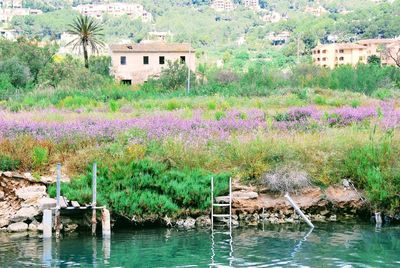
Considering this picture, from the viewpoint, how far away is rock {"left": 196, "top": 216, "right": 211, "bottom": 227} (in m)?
22.2

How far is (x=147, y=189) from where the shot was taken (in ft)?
73.4

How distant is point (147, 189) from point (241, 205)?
2899mm

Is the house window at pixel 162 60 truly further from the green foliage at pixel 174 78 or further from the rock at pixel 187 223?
the rock at pixel 187 223

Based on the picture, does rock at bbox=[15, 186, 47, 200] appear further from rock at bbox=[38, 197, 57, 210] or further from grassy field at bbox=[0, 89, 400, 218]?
grassy field at bbox=[0, 89, 400, 218]

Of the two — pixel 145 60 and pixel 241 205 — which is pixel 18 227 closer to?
pixel 241 205

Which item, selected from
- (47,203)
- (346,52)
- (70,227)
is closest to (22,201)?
(47,203)

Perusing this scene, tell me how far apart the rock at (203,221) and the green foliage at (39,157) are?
514 cm

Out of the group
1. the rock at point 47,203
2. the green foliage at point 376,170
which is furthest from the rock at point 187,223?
the green foliage at point 376,170

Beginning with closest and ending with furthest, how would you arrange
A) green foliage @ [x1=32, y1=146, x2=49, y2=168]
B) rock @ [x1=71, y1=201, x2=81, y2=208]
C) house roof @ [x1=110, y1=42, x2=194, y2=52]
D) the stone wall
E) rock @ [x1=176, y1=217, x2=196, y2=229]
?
rock @ [x1=71, y1=201, x2=81, y2=208]
the stone wall
rock @ [x1=176, y1=217, x2=196, y2=229]
green foliage @ [x1=32, y1=146, x2=49, y2=168]
house roof @ [x1=110, y1=42, x2=194, y2=52]

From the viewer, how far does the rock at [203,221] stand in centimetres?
2224

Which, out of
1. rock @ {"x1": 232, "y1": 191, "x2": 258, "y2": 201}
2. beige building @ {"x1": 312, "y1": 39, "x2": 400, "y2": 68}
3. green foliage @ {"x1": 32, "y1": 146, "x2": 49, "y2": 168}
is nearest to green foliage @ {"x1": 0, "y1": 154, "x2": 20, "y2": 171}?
green foliage @ {"x1": 32, "y1": 146, "x2": 49, "y2": 168}

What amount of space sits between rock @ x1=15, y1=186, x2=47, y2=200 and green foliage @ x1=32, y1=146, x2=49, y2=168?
1.35 m

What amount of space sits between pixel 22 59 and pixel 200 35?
414 feet

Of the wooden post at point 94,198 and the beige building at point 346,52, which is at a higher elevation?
the beige building at point 346,52
